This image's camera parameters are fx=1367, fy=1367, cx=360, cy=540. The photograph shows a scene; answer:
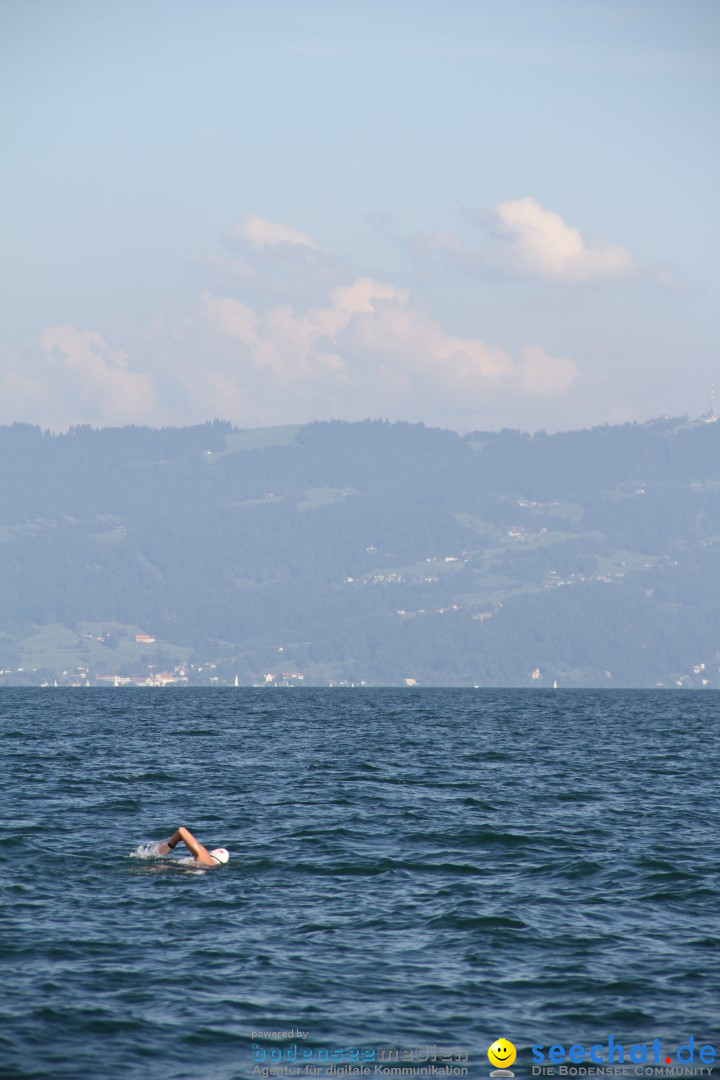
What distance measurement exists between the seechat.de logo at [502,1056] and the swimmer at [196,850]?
1408 cm

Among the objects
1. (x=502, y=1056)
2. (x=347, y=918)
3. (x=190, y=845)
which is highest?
(x=190, y=845)

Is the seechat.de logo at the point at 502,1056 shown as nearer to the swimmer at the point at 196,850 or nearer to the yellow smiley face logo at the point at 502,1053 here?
the yellow smiley face logo at the point at 502,1053

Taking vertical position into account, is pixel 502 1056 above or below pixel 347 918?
below

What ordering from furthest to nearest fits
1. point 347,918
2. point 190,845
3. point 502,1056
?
point 190,845 → point 347,918 → point 502,1056

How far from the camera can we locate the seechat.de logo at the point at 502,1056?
1944 cm

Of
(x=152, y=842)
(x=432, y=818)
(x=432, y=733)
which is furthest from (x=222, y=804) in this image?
(x=432, y=733)

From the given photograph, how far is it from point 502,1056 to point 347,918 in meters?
8.72

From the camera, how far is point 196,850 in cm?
3362

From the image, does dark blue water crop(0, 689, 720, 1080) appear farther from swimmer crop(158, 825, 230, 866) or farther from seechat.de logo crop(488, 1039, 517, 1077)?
swimmer crop(158, 825, 230, 866)

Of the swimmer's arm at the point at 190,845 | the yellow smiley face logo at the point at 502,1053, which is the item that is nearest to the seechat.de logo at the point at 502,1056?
the yellow smiley face logo at the point at 502,1053

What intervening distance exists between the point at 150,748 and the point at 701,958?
178 ft

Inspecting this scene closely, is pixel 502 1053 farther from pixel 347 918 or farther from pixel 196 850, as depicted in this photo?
pixel 196 850

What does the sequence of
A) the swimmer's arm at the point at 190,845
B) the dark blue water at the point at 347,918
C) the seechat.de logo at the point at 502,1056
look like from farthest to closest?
the swimmer's arm at the point at 190,845
the dark blue water at the point at 347,918
the seechat.de logo at the point at 502,1056

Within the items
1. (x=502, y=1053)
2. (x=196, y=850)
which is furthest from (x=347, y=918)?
(x=502, y=1053)
